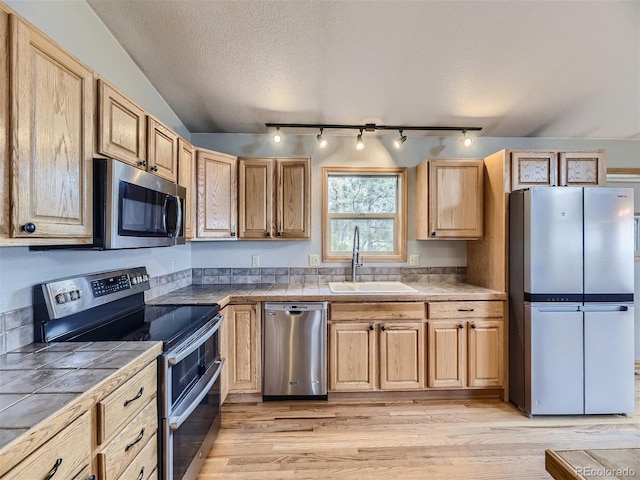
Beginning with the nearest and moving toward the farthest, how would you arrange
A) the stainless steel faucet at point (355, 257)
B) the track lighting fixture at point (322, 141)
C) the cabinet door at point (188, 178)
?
the cabinet door at point (188, 178)
the track lighting fixture at point (322, 141)
the stainless steel faucet at point (355, 257)

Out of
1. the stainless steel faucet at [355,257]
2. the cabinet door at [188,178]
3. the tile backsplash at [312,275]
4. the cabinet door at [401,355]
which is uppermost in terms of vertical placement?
the cabinet door at [188,178]

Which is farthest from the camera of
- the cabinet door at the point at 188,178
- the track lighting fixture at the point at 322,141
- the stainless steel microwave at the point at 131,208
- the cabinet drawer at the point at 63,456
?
the track lighting fixture at the point at 322,141

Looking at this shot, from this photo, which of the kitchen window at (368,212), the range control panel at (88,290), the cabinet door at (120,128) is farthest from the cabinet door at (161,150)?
the kitchen window at (368,212)

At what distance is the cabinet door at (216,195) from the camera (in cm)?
250

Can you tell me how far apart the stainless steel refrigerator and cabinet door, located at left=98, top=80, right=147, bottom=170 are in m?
2.62

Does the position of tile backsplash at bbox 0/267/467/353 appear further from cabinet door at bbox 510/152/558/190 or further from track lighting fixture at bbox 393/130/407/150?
track lighting fixture at bbox 393/130/407/150

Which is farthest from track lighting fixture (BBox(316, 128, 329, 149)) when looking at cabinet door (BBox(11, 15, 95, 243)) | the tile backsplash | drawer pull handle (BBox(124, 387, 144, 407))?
drawer pull handle (BBox(124, 387, 144, 407))

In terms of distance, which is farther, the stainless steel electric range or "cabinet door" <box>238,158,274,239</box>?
"cabinet door" <box>238,158,274,239</box>

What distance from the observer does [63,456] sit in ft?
2.64

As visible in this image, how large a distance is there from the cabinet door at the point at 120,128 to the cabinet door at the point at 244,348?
1.30 metres

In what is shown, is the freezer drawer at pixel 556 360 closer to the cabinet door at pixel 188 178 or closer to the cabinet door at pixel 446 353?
the cabinet door at pixel 446 353

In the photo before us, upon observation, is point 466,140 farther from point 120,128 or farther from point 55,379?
point 55,379

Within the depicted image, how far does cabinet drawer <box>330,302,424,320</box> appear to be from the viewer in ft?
8.11

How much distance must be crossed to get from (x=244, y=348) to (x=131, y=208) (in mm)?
1443
